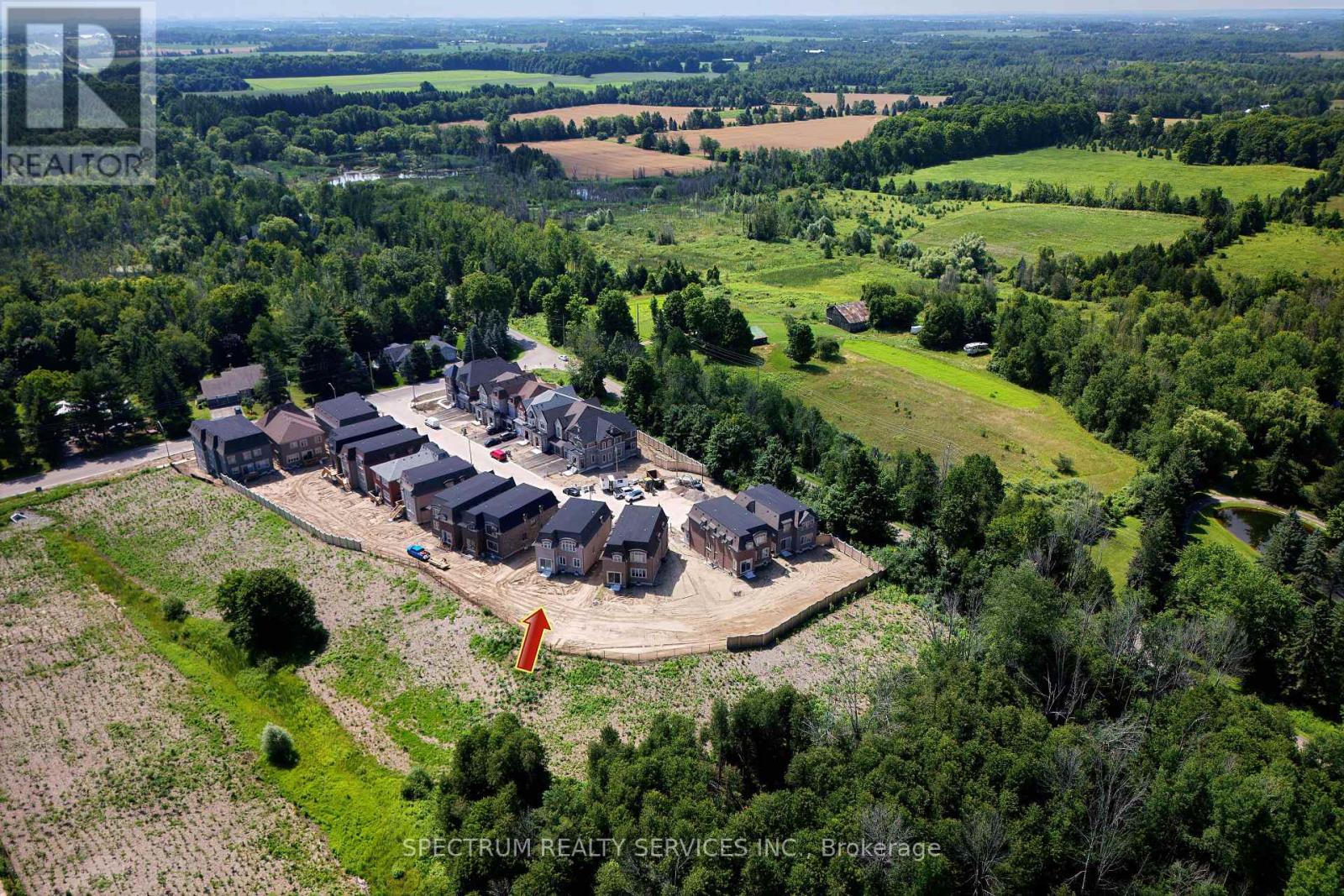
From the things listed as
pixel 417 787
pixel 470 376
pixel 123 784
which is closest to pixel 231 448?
pixel 470 376

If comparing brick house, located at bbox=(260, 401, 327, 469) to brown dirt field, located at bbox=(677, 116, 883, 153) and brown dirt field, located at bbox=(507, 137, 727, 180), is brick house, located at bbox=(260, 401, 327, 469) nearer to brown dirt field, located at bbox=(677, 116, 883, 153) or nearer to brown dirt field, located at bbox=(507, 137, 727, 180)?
brown dirt field, located at bbox=(507, 137, 727, 180)

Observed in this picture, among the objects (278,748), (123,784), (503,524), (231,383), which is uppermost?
(231,383)

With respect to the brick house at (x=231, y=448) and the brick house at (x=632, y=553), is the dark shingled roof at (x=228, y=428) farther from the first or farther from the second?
the brick house at (x=632, y=553)

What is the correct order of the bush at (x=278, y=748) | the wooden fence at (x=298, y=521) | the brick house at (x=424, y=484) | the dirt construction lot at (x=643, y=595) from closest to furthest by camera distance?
the bush at (x=278, y=748)
the dirt construction lot at (x=643, y=595)
the wooden fence at (x=298, y=521)
the brick house at (x=424, y=484)

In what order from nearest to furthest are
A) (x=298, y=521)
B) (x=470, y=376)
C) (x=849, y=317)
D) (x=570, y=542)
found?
(x=570, y=542)
(x=298, y=521)
(x=470, y=376)
(x=849, y=317)

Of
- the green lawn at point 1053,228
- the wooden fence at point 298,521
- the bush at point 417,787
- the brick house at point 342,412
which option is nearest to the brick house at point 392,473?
the wooden fence at point 298,521

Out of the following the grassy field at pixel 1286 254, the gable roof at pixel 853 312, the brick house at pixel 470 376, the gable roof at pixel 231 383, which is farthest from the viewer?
the grassy field at pixel 1286 254

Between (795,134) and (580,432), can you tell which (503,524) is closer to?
(580,432)
